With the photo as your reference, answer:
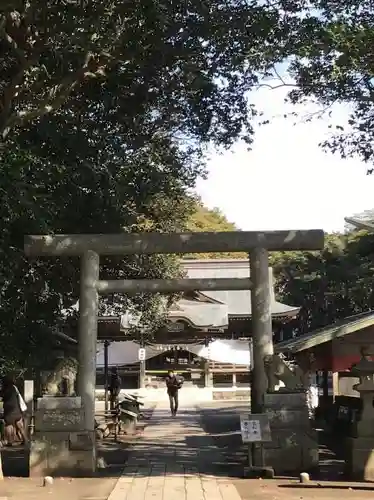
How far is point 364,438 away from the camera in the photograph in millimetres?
10172

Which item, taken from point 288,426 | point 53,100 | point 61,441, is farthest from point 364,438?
point 53,100

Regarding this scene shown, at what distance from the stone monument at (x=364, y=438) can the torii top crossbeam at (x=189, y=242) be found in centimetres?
260

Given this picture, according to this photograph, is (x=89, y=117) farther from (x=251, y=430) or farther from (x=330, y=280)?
(x=330, y=280)

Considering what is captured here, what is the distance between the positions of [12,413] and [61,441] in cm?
553

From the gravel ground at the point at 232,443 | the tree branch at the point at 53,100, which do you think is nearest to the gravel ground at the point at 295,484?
the gravel ground at the point at 232,443

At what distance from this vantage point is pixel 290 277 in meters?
46.4

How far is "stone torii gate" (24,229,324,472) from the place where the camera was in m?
11.6

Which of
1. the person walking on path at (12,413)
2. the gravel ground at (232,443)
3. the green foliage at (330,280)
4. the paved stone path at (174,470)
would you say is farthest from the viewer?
the green foliage at (330,280)

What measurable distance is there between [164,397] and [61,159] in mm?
24814

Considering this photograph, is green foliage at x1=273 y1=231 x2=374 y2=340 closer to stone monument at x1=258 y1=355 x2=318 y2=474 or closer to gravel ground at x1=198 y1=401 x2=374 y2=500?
gravel ground at x1=198 y1=401 x2=374 y2=500

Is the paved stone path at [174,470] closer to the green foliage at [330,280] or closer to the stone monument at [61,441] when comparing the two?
the stone monument at [61,441]

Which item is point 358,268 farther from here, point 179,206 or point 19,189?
point 19,189

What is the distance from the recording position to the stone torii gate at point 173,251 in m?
11.6

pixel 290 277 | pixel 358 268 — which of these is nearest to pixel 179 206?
pixel 358 268
